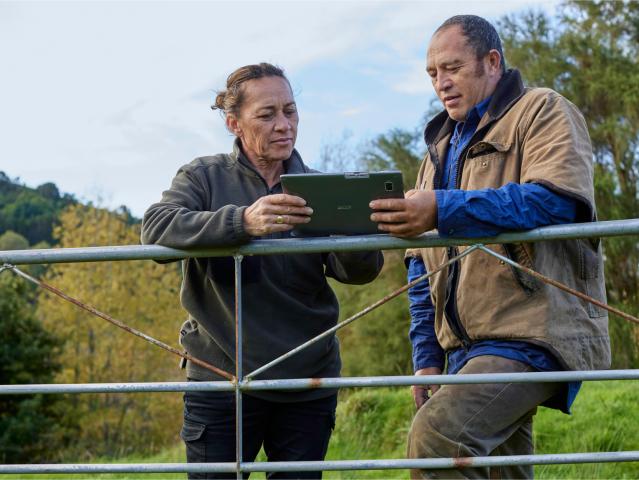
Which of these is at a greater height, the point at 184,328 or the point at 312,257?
the point at 312,257

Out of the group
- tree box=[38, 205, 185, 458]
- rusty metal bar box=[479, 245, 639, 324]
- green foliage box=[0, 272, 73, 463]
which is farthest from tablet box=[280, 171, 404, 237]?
tree box=[38, 205, 185, 458]

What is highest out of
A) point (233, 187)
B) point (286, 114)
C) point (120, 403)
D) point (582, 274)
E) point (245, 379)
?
point (286, 114)

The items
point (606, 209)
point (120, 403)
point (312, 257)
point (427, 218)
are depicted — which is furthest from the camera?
point (120, 403)

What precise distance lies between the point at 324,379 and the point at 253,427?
0.61 m

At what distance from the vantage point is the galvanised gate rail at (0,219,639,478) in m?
2.67

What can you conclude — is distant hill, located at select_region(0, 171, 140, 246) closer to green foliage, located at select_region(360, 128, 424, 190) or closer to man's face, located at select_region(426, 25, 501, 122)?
green foliage, located at select_region(360, 128, 424, 190)

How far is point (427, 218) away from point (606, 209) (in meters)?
18.7

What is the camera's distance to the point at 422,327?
3.51m

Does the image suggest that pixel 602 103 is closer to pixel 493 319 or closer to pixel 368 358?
pixel 368 358

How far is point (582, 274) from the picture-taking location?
2934 millimetres

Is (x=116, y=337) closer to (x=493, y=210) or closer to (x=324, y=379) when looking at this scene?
(x=324, y=379)

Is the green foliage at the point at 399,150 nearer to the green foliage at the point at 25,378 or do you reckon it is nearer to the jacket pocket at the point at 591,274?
the green foliage at the point at 25,378

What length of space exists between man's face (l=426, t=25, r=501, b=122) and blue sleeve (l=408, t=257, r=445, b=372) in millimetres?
619

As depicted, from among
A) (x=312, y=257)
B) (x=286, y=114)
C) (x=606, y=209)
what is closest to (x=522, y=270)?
(x=312, y=257)
